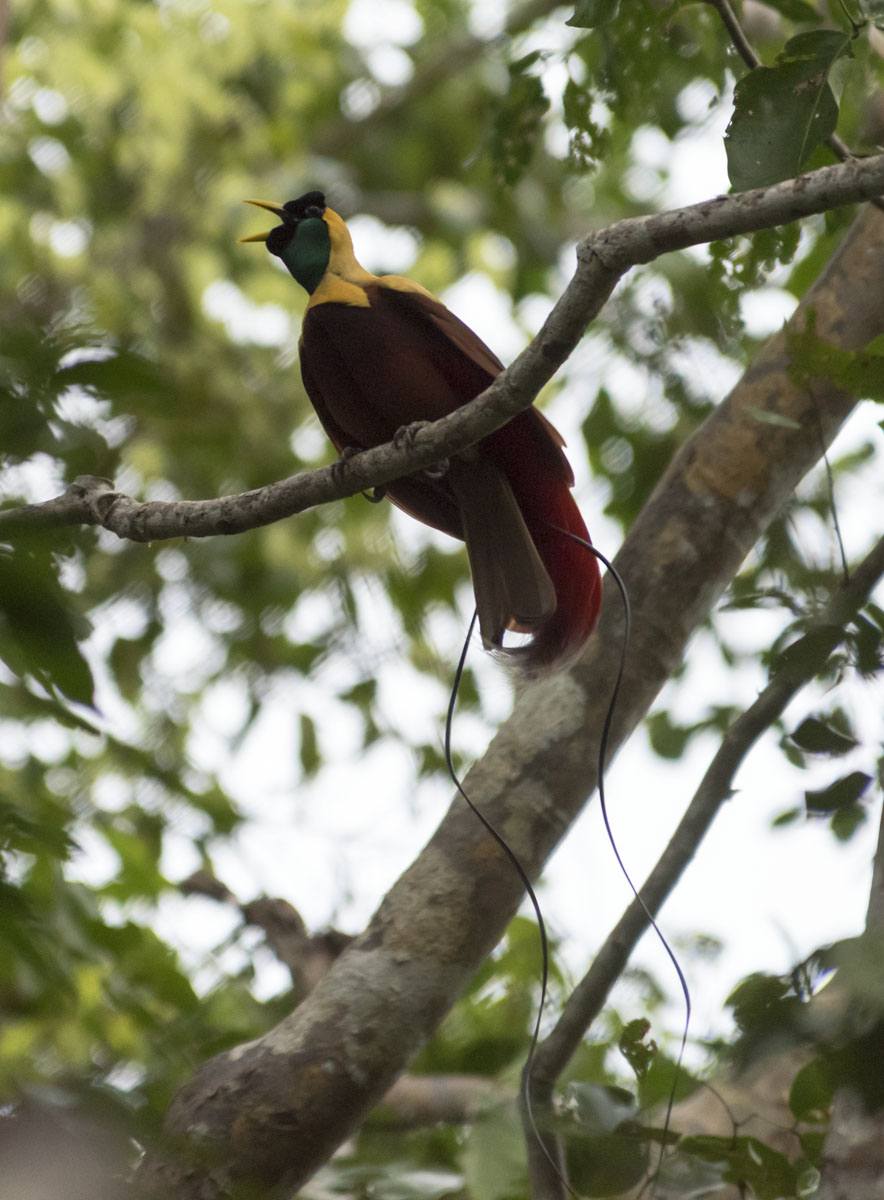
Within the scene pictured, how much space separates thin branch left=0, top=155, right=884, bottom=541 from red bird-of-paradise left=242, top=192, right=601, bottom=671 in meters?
0.34

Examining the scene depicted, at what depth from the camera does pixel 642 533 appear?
8.78ft

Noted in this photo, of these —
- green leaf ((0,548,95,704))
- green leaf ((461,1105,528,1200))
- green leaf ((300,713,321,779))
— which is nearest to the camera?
green leaf ((0,548,95,704))

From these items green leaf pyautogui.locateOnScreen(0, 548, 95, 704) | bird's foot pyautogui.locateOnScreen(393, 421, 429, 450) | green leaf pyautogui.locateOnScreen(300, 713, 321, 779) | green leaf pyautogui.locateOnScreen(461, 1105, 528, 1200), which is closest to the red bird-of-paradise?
bird's foot pyautogui.locateOnScreen(393, 421, 429, 450)

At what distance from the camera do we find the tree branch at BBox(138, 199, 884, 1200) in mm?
2178

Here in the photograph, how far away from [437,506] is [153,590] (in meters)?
2.46

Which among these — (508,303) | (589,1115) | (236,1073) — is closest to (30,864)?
(236,1073)

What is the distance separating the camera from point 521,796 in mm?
2465

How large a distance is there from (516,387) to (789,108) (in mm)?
517

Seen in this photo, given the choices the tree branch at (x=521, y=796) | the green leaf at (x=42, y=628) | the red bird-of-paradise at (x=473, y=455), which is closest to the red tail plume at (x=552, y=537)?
the red bird-of-paradise at (x=473, y=455)

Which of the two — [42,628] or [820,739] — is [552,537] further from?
[42,628]

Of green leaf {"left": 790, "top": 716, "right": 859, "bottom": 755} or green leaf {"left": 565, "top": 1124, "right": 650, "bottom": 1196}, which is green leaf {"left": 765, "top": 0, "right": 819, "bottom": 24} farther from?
green leaf {"left": 565, "top": 1124, "right": 650, "bottom": 1196}

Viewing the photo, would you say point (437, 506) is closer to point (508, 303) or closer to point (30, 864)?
point (30, 864)

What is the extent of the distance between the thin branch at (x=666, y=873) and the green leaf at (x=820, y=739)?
1.47ft

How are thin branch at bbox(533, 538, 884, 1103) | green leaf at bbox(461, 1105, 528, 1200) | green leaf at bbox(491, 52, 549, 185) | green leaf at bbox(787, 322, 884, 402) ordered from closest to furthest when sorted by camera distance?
green leaf at bbox(787, 322, 884, 402) → thin branch at bbox(533, 538, 884, 1103) → green leaf at bbox(461, 1105, 528, 1200) → green leaf at bbox(491, 52, 549, 185)
